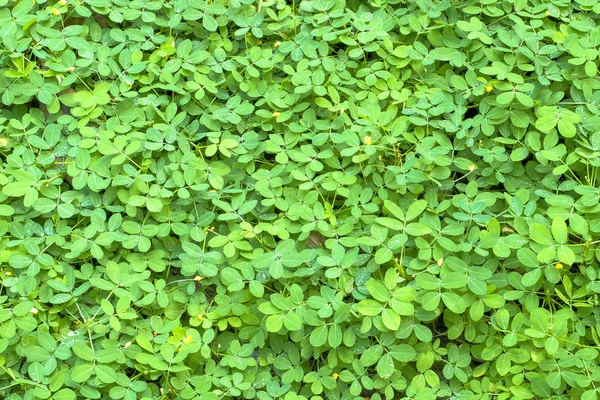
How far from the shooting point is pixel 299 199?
9.53ft

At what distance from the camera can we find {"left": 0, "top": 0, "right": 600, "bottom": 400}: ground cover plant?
2654 millimetres

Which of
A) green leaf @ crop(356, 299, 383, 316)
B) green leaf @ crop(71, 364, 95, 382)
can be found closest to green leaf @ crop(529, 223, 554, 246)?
green leaf @ crop(356, 299, 383, 316)

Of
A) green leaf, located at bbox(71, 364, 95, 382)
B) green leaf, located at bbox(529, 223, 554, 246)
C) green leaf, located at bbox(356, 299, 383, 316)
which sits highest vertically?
green leaf, located at bbox(529, 223, 554, 246)

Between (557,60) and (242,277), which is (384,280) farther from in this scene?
(557,60)

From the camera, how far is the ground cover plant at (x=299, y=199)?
2.65 m

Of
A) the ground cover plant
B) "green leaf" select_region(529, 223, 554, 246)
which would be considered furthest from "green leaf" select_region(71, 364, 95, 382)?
"green leaf" select_region(529, 223, 554, 246)

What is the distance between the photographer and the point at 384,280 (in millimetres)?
2643

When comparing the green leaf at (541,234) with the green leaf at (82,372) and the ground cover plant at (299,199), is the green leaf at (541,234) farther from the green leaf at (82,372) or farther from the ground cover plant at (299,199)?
the green leaf at (82,372)

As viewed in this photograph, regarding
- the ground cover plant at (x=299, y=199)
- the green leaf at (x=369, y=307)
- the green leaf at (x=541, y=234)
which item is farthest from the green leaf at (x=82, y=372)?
the green leaf at (x=541, y=234)

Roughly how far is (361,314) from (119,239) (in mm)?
1108

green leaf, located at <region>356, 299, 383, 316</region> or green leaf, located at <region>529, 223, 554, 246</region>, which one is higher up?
green leaf, located at <region>529, 223, 554, 246</region>

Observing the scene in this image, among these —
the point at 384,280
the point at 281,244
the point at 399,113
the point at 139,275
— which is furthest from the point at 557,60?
the point at 139,275

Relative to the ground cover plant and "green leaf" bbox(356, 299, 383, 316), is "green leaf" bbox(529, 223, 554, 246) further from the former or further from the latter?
"green leaf" bbox(356, 299, 383, 316)

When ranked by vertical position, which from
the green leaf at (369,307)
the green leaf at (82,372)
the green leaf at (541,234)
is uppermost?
the green leaf at (541,234)
